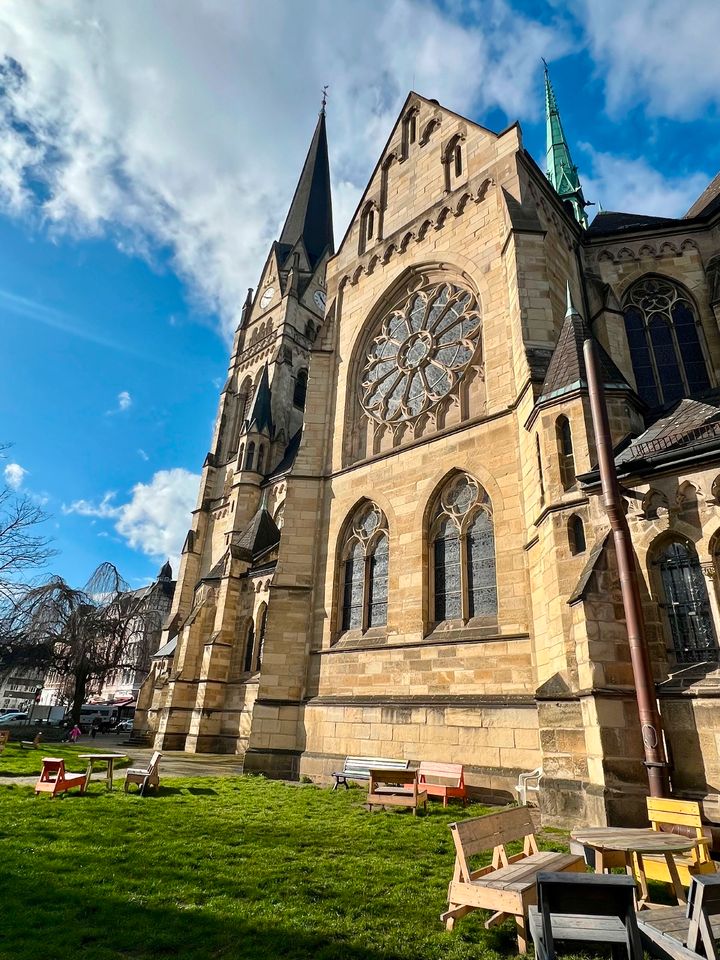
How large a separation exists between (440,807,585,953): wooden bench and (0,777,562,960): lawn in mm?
220

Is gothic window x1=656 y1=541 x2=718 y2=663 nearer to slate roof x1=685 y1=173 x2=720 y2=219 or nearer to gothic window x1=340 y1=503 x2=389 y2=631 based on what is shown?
gothic window x1=340 y1=503 x2=389 y2=631

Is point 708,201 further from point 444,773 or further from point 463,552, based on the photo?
point 444,773

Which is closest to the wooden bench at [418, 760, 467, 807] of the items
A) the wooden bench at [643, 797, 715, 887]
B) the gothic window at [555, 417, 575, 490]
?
the wooden bench at [643, 797, 715, 887]

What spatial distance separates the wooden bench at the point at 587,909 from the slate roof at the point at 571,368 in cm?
785

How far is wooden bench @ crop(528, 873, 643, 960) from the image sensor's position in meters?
2.64

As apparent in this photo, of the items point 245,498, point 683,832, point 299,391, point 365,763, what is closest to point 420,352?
point 365,763

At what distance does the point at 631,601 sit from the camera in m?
7.08

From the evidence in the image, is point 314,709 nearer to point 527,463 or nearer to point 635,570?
point 527,463

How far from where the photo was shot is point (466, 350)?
1384 cm

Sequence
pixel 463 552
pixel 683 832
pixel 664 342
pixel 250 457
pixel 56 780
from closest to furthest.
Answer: pixel 683 832 < pixel 56 780 < pixel 463 552 < pixel 664 342 < pixel 250 457

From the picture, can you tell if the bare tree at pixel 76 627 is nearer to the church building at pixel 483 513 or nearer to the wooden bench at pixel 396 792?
the church building at pixel 483 513

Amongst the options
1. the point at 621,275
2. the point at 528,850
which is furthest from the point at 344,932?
the point at 621,275

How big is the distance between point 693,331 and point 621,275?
264cm

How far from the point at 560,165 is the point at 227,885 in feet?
115
